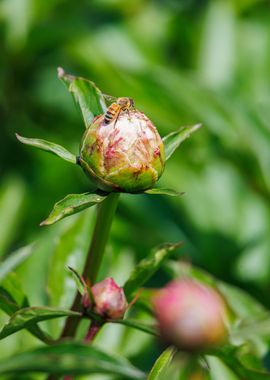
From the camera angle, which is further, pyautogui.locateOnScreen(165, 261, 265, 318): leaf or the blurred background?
the blurred background

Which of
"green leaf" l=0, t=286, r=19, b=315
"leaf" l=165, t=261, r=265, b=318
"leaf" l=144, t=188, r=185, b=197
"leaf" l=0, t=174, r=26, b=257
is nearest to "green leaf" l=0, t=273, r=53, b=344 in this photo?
"green leaf" l=0, t=286, r=19, b=315

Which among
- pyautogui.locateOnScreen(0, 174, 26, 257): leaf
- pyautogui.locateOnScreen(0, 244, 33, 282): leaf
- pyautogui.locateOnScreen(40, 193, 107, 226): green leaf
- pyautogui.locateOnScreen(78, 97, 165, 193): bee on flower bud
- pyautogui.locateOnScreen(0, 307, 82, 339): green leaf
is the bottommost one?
pyautogui.locateOnScreen(0, 174, 26, 257): leaf

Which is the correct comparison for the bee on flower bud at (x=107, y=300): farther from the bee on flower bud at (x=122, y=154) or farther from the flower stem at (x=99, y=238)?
the bee on flower bud at (x=122, y=154)

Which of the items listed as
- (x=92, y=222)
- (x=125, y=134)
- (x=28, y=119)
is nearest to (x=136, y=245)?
(x=92, y=222)

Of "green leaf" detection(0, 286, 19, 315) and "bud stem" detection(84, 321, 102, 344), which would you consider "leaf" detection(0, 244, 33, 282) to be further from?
"bud stem" detection(84, 321, 102, 344)

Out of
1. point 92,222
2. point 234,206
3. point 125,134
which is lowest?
point 234,206

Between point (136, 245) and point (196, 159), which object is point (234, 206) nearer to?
point (196, 159)

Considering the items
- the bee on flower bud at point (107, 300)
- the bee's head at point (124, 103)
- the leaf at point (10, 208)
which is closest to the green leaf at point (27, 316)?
the bee on flower bud at point (107, 300)
